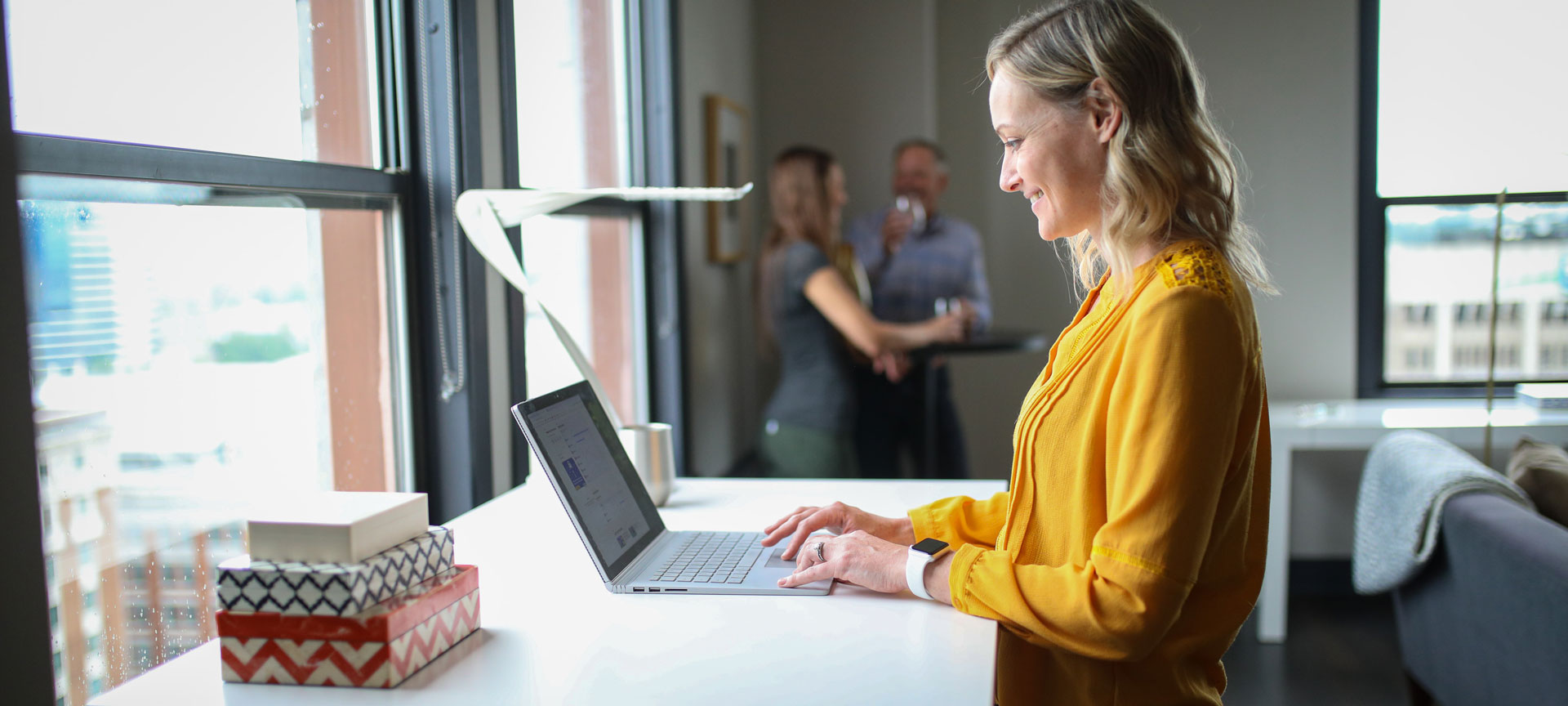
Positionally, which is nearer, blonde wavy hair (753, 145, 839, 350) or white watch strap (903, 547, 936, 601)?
white watch strap (903, 547, 936, 601)

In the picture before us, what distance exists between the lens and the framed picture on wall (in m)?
3.78

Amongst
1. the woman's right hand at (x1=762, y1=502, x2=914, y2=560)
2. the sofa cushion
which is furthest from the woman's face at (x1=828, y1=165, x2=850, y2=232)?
the woman's right hand at (x1=762, y1=502, x2=914, y2=560)

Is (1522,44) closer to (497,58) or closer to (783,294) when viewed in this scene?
(783,294)

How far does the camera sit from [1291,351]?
407 cm

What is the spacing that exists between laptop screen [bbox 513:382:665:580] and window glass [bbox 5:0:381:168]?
0.55 metres

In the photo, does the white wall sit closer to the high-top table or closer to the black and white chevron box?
the high-top table

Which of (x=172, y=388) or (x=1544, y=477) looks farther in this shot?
(x=1544, y=477)

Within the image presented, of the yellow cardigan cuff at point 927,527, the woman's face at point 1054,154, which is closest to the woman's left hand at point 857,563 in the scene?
the yellow cardigan cuff at point 927,527

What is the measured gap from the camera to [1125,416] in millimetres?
1050

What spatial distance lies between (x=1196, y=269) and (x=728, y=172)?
3.08 meters

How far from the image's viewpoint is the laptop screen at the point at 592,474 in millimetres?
1312

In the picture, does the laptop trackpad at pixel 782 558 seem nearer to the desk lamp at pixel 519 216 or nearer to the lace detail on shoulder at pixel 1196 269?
the desk lamp at pixel 519 216

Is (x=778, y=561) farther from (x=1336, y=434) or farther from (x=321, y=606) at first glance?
(x=1336, y=434)

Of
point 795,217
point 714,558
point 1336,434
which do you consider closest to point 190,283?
point 714,558
